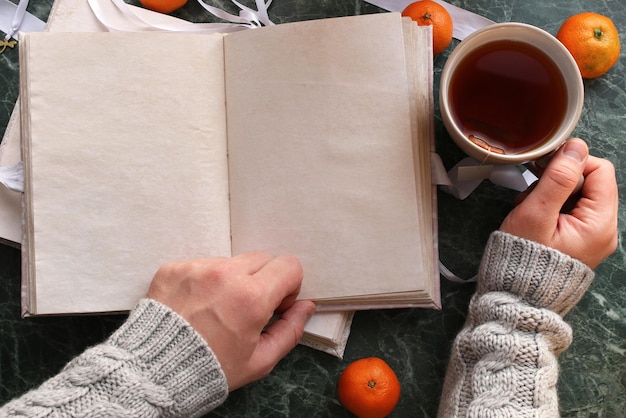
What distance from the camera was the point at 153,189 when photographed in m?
0.96

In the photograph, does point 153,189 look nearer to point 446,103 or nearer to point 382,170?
point 382,170

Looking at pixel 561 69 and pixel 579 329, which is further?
pixel 579 329

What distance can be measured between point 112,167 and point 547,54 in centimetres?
65

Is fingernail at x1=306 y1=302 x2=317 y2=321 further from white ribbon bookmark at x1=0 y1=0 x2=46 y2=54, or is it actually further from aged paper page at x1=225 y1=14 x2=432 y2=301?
white ribbon bookmark at x1=0 y1=0 x2=46 y2=54

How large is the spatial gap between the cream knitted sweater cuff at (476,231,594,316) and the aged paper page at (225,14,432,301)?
0.12m

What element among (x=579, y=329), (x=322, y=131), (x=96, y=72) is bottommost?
(x=579, y=329)

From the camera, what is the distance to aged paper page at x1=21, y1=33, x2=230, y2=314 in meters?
0.96

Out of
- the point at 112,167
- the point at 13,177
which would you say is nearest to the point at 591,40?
the point at 112,167

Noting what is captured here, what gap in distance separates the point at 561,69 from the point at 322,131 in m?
0.35

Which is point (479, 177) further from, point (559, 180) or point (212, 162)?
point (212, 162)

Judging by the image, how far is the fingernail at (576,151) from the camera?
35.7 inches

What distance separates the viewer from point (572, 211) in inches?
37.0

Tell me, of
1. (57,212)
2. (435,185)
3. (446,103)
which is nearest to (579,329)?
(435,185)

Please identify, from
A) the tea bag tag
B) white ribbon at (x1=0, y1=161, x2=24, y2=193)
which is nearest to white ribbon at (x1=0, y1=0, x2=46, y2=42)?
white ribbon at (x1=0, y1=161, x2=24, y2=193)
